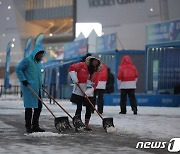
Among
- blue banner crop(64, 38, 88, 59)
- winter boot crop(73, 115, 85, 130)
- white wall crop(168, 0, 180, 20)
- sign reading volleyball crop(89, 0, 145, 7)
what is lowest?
winter boot crop(73, 115, 85, 130)

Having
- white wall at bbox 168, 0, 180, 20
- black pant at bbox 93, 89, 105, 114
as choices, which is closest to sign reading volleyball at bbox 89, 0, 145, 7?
white wall at bbox 168, 0, 180, 20

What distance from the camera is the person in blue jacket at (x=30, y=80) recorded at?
6762 millimetres

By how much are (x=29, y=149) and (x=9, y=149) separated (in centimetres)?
24

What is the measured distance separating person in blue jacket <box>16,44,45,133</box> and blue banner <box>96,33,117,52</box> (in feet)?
47.1

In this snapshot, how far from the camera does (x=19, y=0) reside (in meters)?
67.0

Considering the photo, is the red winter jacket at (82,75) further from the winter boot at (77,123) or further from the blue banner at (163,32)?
the blue banner at (163,32)

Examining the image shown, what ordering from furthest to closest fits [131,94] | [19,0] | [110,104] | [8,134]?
[19,0]
[110,104]
[131,94]
[8,134]

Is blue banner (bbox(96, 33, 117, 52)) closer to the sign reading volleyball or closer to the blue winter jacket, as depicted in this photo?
the blue winter jacket

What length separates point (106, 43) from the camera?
21984mm

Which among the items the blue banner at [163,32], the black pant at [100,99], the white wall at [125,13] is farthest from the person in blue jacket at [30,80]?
the white wall at [125,13]

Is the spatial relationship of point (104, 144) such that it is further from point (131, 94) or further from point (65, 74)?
point (65, 74)

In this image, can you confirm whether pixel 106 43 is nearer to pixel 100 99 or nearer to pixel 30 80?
pixel 100 99

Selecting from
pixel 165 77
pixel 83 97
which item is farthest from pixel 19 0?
pixel 83 97

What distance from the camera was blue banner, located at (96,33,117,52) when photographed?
69.6ft
